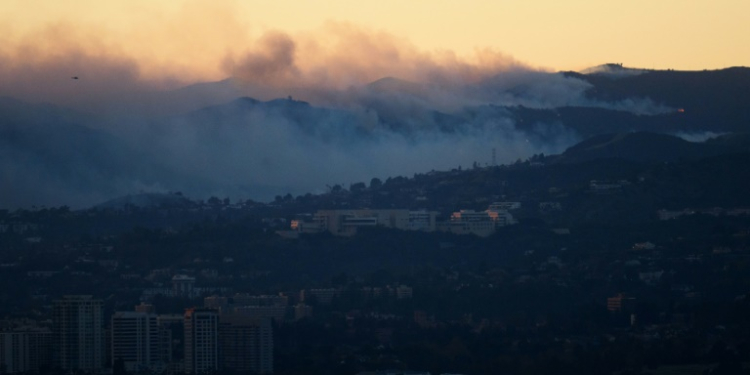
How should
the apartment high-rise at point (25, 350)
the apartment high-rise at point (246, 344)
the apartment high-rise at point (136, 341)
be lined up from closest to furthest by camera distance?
the apartment high-rise at point (246, 344) → the apartment high-rise at point (25, 350) → the apartment high-rise at point (136, 341)

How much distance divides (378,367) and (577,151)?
2014 inches

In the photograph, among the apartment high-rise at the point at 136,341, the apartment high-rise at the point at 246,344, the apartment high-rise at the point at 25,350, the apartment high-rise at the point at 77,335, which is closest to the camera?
the apartment high-rise at the point at 246,344

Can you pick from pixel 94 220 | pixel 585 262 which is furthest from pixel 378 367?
pixel 94 220

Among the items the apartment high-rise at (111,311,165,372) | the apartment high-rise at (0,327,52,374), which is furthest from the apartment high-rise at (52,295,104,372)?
the apartment high-rise at (111,311,165,372)

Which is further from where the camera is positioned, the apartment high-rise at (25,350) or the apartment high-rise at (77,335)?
the apartment high-rise at (77,335)

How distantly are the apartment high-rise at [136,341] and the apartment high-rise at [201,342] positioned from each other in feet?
2.90

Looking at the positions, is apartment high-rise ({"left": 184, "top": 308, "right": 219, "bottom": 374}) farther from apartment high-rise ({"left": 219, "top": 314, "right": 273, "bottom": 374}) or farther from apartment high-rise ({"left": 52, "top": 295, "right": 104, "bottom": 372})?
apartment high-rise ({"left": 52, "top": 295, "right": 104, "bottom": 372})

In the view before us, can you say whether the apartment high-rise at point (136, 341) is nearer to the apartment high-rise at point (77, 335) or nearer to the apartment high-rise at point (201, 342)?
the apartment high-rise at point (77, 335)

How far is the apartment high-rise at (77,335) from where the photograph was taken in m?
67.6

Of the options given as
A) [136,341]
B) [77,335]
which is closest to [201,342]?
[136,341]

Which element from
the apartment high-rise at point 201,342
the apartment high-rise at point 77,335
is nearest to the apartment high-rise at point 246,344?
the apartment high-rise at point 201,342

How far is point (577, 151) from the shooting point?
4582 inches

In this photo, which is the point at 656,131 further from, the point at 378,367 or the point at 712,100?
the point at 378,367

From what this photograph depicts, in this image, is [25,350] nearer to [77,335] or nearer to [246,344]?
[77,335]
